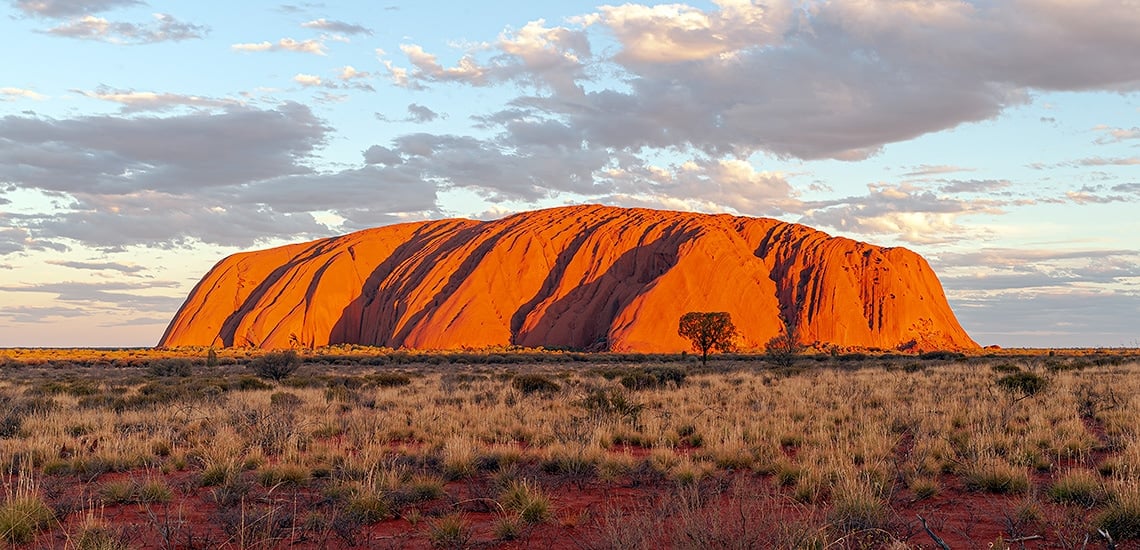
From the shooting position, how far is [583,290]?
9869 centimetres

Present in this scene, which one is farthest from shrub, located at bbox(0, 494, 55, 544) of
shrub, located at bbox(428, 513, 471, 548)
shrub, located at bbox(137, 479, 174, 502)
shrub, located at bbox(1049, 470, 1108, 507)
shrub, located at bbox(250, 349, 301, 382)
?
shrub, located at bbox(250, 349, 301, 382)

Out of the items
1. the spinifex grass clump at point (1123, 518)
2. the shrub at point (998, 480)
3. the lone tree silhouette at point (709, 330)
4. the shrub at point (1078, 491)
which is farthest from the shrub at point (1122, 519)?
the lone tree silhouette at point (709, 330)

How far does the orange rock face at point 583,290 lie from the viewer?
92250 mm

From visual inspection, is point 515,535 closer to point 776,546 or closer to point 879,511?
point 776,546

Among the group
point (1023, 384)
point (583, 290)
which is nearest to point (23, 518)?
point (1023, 384)

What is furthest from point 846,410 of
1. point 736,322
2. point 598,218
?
point 598,218

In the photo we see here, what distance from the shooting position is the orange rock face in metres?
92.2

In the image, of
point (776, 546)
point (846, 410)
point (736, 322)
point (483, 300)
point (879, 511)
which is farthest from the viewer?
point (483, 300)

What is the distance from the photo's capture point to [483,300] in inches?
3821

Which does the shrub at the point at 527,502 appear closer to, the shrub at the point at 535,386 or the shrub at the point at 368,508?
the shrub at the point at 368,508

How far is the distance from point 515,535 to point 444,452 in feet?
→ 13.2

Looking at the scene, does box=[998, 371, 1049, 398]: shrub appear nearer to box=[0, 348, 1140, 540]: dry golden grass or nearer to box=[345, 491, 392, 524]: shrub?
box=[0, 348, 1140, 540]: dry golden grass

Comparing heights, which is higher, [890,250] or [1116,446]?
[890,250]

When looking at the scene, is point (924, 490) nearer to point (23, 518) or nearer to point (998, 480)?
point (998, 480)
